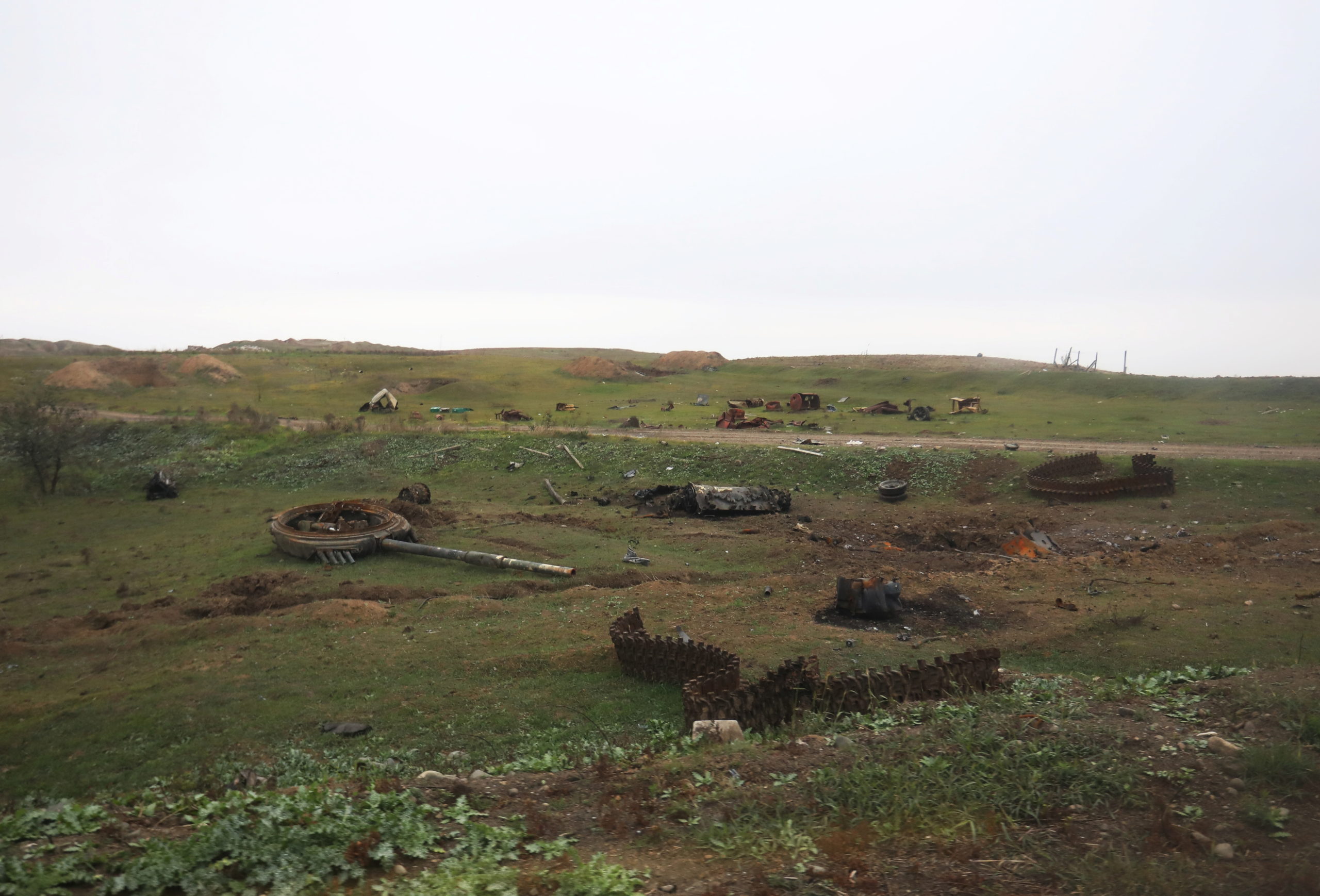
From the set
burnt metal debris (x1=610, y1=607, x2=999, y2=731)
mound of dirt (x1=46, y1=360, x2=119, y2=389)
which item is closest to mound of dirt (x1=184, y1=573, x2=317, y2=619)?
burnt metal debris (x1=610, y1=607, x2=999, y2=731)

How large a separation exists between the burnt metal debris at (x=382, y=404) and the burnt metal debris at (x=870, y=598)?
35.6 m

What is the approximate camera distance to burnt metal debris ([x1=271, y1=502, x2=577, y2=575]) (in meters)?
17.3

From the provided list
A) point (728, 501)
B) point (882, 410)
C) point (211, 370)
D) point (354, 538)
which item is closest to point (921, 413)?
point (882, 410)

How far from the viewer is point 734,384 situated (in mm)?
51188

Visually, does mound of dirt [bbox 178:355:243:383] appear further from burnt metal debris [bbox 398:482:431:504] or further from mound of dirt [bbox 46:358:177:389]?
burnt metal debris [bbox 398:482:431:504]

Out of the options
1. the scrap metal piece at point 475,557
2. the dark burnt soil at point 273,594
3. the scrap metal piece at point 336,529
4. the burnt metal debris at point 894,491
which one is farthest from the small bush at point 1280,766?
the scrap metal piece at point 336,529

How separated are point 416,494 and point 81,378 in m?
36.7

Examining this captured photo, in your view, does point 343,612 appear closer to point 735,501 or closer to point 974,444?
point 735,501

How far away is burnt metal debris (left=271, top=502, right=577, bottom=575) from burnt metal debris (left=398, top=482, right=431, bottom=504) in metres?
2.66

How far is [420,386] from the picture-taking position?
50.6 m

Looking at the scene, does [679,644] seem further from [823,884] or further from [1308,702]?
[1308,702]

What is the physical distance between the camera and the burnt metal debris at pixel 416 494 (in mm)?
23688

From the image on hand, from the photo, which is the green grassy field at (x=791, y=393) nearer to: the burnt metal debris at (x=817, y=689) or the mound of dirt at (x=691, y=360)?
the mound of dirt at (x=691, y=360)

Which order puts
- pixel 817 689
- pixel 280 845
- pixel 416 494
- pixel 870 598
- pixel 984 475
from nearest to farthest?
pixel 280 845
pixel 817 689
pixel 870 598
pixel 984 475
pixel 416 494
